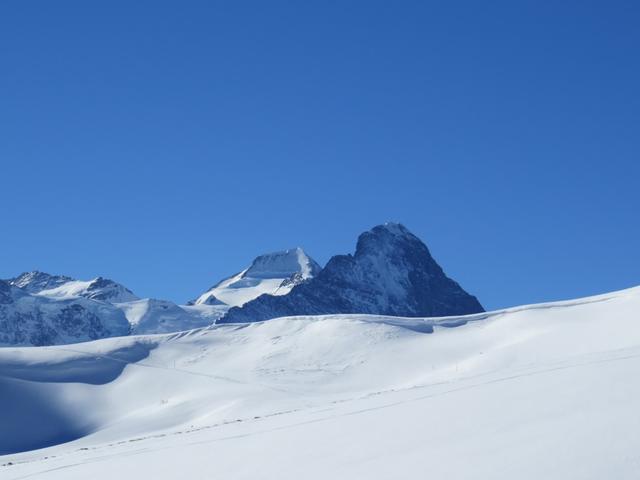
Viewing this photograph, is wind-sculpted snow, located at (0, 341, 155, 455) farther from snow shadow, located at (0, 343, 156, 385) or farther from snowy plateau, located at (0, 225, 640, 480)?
snowy plateau, located at (0, 225, 640, 480)

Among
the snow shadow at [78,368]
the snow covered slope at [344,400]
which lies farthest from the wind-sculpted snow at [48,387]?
the snow covered slope at [344,400]

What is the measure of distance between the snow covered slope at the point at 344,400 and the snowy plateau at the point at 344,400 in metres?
0.06

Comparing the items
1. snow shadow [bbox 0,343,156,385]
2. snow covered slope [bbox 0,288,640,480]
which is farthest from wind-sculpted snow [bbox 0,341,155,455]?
snow covered slope [bbox 0,288,640,480]

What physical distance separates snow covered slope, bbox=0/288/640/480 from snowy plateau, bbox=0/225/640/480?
57mm

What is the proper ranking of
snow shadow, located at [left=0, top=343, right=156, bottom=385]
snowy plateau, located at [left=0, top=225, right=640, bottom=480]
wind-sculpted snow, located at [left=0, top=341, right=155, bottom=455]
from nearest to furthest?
snowy plateau, located at [left=0, top=225, right=640, bottom=480] < wind-sculpted snow, located at [left=0, top=341, right=155, bottom=455] < snow shadow, located at [left=0, top=343, right=156, bottom=385]

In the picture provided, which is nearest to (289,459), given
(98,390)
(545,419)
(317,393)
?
→ (545,419)

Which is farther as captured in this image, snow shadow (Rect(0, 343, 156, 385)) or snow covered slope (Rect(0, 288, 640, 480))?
snow shadow (Rect(0, 343, 156, 385))

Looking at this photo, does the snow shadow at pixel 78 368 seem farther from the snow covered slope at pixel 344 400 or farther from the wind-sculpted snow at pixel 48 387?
the snow covered slope at pixel 344 400

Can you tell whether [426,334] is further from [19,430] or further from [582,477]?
[582,477]

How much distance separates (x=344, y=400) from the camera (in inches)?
1079

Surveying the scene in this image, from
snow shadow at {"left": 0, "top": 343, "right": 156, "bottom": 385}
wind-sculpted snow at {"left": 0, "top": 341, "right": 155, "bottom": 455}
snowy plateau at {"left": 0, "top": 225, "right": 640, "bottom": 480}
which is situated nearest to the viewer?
snowy plateau at {"left": 0, "top": 225, "right": 640, "bottom": 480}

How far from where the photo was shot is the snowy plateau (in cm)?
932

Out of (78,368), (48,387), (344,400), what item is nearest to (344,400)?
(344,400)

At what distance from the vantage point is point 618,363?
14633 mm
